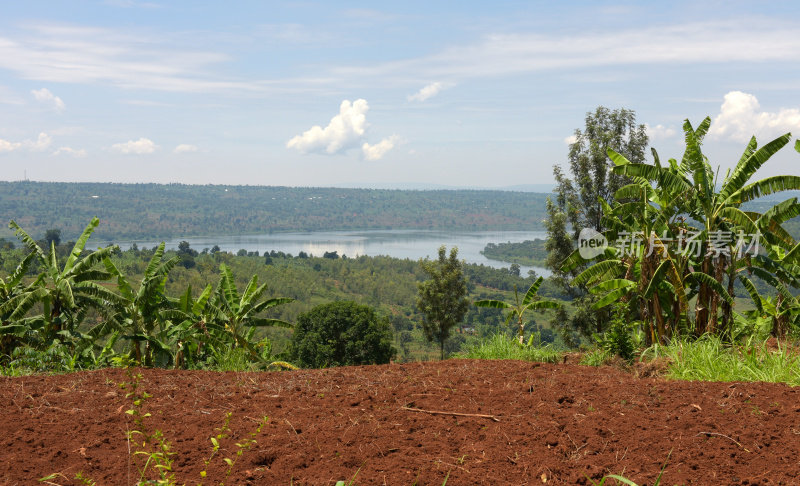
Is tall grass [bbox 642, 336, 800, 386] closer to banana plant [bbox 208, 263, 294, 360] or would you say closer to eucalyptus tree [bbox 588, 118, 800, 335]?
eucalyptus tree [bbox 588, 118, 800, 335]

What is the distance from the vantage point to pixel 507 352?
700 cm

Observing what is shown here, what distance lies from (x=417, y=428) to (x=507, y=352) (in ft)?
11.2

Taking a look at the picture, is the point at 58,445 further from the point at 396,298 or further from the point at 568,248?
the point at 396,298

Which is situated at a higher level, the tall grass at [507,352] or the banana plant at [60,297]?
the banana plant at [60,297]

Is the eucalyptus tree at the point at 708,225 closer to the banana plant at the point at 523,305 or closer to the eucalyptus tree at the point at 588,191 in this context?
the banana plant at the point at 523,305

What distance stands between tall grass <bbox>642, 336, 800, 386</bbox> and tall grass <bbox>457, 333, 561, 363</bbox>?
1371 mm

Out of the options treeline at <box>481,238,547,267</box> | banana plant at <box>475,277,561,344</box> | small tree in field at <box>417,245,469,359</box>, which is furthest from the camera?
treeline at <box>481,238,547,267</box>

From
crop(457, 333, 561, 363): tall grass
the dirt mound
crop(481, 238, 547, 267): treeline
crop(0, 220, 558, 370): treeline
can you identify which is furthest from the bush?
crop(481, 238, 547, 267): treeline

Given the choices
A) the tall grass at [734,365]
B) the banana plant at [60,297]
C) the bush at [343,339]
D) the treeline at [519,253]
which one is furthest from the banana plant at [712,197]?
the treeline at [519,253]

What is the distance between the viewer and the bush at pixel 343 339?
28.5m

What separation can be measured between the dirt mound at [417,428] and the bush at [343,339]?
23.6 metres

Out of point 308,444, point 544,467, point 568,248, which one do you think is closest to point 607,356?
point 544,467

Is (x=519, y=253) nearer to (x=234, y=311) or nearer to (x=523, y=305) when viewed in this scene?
(x=523, y=305)

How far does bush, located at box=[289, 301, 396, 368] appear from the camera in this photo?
28469 mm
